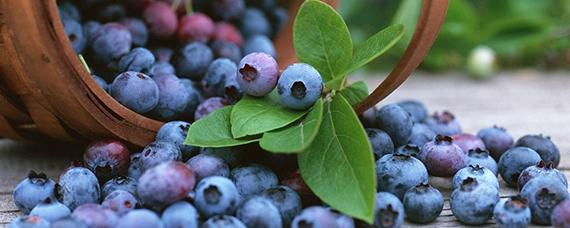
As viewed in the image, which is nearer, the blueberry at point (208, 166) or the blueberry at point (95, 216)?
the blueberry at point (95, 216)

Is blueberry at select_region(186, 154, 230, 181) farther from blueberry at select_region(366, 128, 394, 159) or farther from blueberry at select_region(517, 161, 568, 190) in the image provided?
blueberry at select_region(517, 161, 568, 190)

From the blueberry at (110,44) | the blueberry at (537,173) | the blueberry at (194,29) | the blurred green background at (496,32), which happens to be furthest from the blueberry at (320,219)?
the blurred green background at (496,32)

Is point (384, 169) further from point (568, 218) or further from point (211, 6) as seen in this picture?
point (211, 6)

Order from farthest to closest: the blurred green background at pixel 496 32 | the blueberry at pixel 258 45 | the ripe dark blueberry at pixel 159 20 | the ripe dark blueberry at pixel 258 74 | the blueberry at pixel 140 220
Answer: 1. the blurred green background at pixel 496 32
2. the blueberry at pixel 258 45
3. the ripe dark blueberry at pixel 159 20
4. the ripe dark blueberry at pixel 258 74
5. the blueberry at pixel 140 220

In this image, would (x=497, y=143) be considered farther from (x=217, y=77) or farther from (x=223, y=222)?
(x=223, y=222)

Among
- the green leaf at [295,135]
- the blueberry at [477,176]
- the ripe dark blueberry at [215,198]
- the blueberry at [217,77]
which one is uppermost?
the blueberry at [217,77]

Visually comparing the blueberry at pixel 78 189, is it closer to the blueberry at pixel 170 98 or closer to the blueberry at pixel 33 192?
the blueberry at pixel 33 192

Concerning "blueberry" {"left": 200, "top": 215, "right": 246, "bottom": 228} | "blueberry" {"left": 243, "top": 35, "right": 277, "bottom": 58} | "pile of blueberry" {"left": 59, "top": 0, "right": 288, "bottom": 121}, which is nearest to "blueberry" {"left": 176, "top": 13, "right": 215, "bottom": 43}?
"pile of blueberry" {"left": 59, "top": 0, "right": 288, "bottom": 121}
